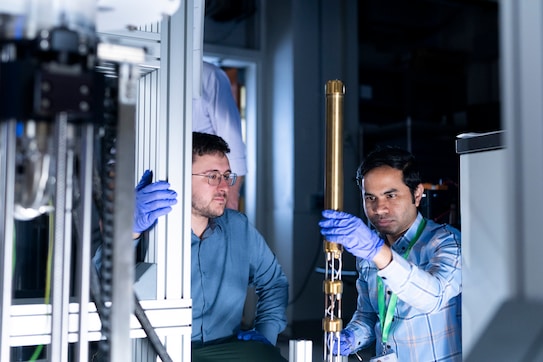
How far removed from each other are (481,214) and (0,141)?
0.86 m

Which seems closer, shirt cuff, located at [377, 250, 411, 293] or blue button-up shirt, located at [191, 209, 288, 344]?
shirt cuff, located at [377, 250, 411, 293]

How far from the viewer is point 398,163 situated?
1787 mm

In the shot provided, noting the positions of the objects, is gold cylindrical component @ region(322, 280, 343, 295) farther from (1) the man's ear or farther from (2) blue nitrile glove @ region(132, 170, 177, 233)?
(1) the man's ear

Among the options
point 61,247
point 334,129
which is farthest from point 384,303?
point 61,247

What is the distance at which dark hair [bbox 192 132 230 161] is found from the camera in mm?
1997

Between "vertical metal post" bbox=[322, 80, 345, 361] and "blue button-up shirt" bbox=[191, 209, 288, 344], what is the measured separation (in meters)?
0.70

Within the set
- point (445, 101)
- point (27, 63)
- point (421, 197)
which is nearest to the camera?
point (27, 63)

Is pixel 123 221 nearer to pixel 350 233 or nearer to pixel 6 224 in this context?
pixel 6 224

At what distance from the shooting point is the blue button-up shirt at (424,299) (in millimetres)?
1476

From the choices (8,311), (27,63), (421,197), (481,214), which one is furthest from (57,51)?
(421,197)

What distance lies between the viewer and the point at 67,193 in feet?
2.74

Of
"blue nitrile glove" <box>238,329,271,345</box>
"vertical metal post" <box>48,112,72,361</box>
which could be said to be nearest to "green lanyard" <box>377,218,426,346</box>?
"blue nitrile glove" <box>238,329,271,345</box>

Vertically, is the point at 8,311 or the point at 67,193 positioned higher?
the point at 67,193

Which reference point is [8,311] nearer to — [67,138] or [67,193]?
[67,193]
